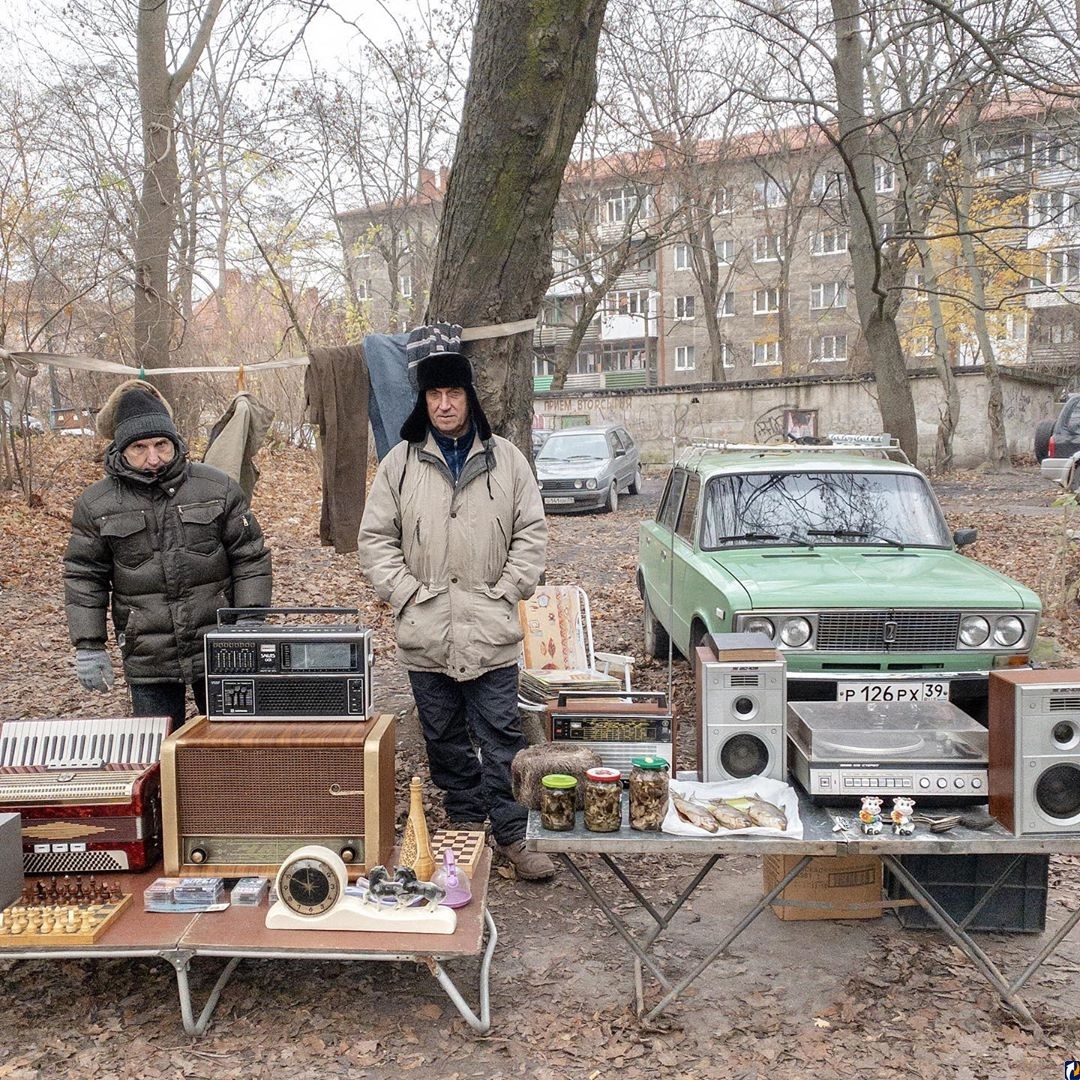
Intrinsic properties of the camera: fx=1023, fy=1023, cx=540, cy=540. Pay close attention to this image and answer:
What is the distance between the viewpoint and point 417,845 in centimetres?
363

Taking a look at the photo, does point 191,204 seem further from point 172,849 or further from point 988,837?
point 988,837

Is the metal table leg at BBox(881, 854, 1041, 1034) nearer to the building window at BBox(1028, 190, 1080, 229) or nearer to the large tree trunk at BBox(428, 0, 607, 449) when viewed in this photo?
the large tree trunk at BBox(428, 0, 607, 449)

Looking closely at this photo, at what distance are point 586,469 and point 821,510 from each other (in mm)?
12574

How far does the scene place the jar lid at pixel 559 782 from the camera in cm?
340

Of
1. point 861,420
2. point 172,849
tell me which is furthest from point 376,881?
point 861,420

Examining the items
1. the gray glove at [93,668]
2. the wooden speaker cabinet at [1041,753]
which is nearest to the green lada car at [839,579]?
the wooden speaker cabinet at [1041,753]

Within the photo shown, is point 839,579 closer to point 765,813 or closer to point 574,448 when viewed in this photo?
point 765,813

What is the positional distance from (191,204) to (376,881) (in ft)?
45.3

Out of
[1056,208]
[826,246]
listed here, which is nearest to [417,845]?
[1056,208]

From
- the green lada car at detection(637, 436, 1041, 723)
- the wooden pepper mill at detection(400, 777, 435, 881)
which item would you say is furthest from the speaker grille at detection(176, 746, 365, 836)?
the green lada car at detection(637, 436, 1041, 723)

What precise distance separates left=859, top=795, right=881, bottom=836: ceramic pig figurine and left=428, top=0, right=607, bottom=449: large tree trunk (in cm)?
304

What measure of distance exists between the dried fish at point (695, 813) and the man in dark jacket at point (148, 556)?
214 centimetres

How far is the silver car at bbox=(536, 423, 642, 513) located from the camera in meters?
18.6

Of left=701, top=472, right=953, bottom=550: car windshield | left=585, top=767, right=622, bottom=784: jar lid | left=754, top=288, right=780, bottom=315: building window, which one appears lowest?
left=585, top=767, right=622, bottom=784: jar lid
